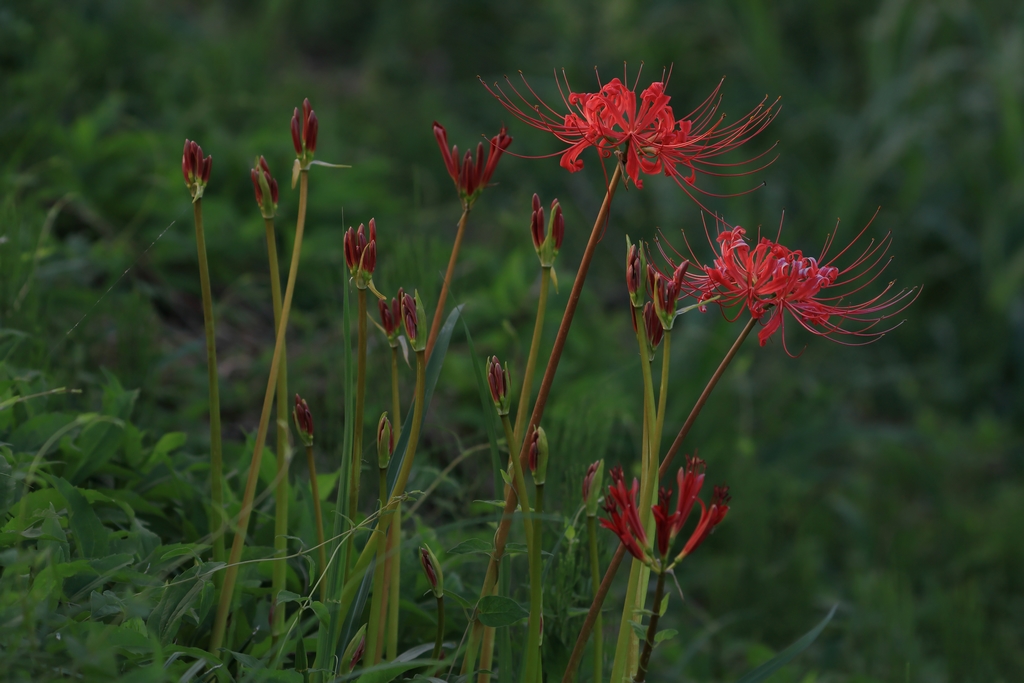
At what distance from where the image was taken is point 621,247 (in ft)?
12.8

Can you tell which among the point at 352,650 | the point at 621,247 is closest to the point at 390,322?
the point at 352,650

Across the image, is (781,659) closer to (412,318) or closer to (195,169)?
(412,318)

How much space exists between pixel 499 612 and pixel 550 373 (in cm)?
27

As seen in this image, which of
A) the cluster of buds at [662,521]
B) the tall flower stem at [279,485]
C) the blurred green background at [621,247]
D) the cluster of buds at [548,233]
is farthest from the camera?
the blurred green background at [621,247]

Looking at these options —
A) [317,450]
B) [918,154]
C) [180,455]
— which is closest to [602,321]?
[317,450]

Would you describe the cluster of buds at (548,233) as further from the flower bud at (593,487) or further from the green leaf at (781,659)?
the green leaf at (781,659)

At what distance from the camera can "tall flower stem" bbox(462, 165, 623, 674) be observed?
0.93 meters

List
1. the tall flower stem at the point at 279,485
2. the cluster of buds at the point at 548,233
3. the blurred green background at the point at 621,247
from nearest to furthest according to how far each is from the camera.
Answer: the cluster of buds at the point at 548,233
the tall flower stem at the point at 279,485
the blurred green background at the point at 621,247

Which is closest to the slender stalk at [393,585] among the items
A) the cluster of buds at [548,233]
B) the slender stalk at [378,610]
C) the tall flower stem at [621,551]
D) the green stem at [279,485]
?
the slender stalk at [378,610]

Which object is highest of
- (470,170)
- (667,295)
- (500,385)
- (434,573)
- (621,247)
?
(621,247)

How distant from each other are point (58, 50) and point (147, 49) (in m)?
0.88

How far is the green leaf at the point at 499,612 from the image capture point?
0.96m

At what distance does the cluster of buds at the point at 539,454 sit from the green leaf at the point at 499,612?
14 centimetres

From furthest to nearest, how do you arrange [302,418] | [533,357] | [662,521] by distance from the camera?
[302,418], [533,357], [662,521]
